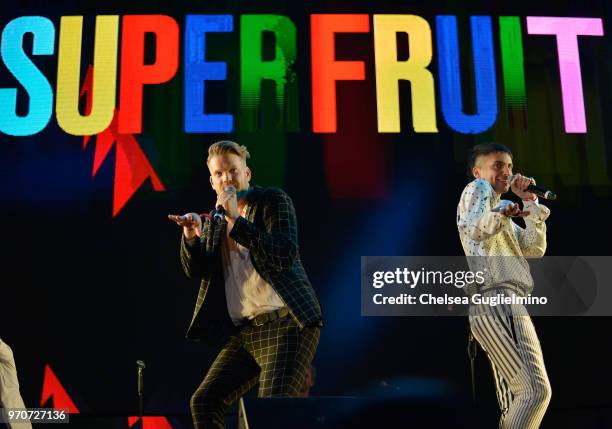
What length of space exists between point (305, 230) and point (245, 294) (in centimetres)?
181

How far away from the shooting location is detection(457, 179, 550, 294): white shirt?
3.54 metres

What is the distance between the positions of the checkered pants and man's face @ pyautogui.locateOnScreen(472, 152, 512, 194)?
50.9 inches

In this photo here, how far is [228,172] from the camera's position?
3.27 m

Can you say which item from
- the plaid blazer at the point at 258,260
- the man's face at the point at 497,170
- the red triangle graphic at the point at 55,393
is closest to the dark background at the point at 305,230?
the red triangle graphic at the point at 55,393

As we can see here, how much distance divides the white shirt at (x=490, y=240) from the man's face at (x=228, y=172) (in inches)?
40.7

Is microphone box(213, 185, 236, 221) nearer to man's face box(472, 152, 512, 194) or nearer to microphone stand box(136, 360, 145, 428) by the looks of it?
man's face box(472, 152, 512, 194)

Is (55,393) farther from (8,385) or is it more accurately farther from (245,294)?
(245,294)

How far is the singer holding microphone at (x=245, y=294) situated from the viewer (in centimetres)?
296

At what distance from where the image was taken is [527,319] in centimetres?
357

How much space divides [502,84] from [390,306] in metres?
1.62

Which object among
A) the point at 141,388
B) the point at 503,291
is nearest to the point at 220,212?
the point at 503,291

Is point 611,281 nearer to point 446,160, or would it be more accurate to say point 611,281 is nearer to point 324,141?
point 446,160

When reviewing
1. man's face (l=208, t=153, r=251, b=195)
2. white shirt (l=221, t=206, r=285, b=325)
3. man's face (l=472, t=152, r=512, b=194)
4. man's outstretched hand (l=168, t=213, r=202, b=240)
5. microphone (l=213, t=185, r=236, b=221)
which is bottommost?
white shirt (l=221, t=206, r=285, b=325)

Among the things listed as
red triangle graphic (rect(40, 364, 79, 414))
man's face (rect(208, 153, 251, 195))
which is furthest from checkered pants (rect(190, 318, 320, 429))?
red triangle graphic (rect(40, 364, 79, 414))
